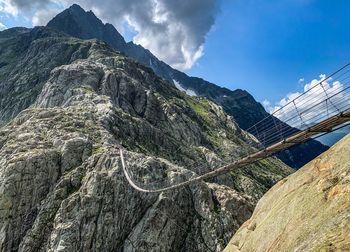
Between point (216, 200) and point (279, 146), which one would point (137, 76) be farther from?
point (279, 146)

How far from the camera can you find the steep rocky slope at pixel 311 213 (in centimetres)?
1778

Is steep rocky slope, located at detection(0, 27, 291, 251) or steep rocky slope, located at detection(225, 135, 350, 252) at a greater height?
steep rocky slope, located at detection(0, 27, 291, 251)

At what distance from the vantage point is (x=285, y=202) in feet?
82.6

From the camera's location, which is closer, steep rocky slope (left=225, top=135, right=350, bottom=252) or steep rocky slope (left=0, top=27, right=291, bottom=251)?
steep rocky slope (left=225, top=135, right=350, bottom=252)

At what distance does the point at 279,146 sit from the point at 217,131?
506 feet

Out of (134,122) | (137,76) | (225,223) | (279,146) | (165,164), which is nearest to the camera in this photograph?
(279,146)

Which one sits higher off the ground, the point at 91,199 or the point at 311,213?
the point at 91,199

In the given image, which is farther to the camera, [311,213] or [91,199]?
[91,199]

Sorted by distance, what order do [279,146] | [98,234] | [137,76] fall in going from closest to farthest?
[279,146], [98,234], [137,76]

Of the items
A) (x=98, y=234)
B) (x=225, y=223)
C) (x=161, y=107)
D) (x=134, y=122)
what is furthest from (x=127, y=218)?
(x=161, y=107)

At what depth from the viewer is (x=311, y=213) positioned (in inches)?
814

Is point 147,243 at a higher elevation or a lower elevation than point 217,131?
lower

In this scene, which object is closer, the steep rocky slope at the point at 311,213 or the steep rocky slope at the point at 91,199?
the steep rocky slope at the point at 311,213

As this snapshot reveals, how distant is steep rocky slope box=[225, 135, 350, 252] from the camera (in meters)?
17.8
